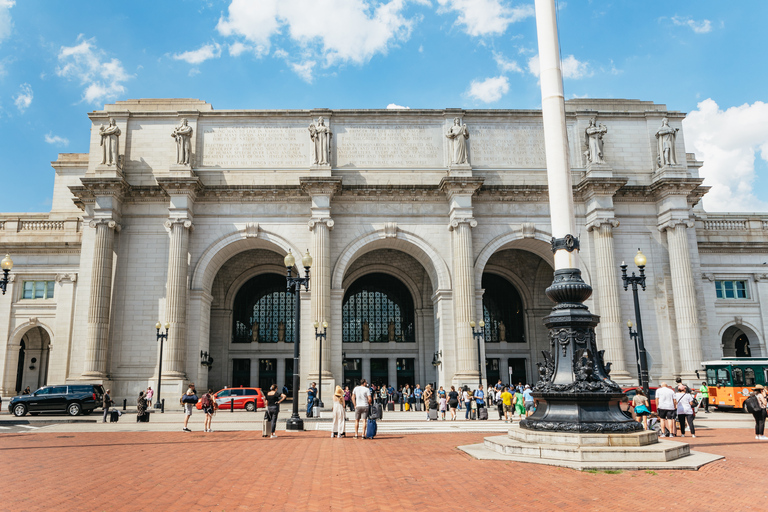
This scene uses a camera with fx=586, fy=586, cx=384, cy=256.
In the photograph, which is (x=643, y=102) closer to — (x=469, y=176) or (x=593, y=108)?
(x=593, y=108)

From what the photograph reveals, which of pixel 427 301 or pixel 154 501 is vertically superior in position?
pixel 427 301

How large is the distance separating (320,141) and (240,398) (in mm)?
17470

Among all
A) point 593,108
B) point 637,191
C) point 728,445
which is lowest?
point 728,445

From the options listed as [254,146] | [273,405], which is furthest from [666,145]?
[273,405]

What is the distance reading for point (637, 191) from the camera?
1571 inches

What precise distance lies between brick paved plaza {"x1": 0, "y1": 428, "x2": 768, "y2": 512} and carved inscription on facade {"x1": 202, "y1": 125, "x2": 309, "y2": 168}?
25742 millimetres

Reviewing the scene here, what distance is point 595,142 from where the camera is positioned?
39312 mm

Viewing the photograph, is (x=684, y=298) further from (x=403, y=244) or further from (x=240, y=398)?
(x=240, y=398)

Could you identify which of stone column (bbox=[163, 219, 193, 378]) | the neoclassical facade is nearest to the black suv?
the neoclassical facade

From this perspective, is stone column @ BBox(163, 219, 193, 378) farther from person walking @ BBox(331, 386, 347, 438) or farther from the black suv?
person walking @ BBox(331, 386, 347, 438)

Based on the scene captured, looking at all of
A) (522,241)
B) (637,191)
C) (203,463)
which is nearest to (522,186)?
(522,241)

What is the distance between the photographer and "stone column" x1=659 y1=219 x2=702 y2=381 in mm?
36812

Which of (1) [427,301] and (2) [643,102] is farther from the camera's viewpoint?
(1) [427,301]

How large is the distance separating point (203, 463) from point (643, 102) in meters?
40.6
